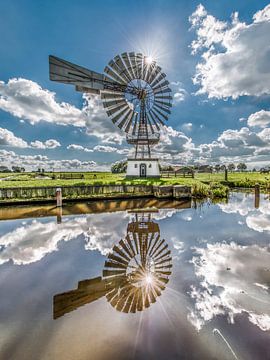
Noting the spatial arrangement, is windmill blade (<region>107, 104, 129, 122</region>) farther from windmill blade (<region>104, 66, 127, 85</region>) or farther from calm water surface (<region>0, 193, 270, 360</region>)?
calm water surface (<region>0, 193, 270, 360</region>)

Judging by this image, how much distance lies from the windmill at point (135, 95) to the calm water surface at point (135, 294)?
19268mm

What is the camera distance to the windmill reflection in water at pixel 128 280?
396cm

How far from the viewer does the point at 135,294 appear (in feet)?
A: 13.8

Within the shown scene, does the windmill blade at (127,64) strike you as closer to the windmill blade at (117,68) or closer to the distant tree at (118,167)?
the windmill blade at (117,68)

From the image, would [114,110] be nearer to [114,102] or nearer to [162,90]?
[114,102]

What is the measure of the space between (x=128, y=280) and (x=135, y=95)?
1037 inches

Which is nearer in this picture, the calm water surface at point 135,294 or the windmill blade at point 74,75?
the calm water surface at point 135,294

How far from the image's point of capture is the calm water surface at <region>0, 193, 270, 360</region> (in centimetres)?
297

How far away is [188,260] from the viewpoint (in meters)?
5.75

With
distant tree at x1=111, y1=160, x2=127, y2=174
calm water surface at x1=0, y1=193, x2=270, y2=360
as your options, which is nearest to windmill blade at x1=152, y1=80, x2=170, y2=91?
calm water surface at x1=0, y1=193, x2=270, y2=360

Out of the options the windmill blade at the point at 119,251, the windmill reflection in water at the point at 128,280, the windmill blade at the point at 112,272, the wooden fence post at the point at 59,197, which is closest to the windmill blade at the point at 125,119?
the wooden fence post at the point at 59,197

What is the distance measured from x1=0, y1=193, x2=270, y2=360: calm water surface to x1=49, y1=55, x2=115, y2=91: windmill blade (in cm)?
1689

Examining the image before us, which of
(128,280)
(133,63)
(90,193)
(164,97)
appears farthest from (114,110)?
(128,280)

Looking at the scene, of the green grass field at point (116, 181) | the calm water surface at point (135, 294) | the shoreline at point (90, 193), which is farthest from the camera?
the green grass field at point (116, 181)
